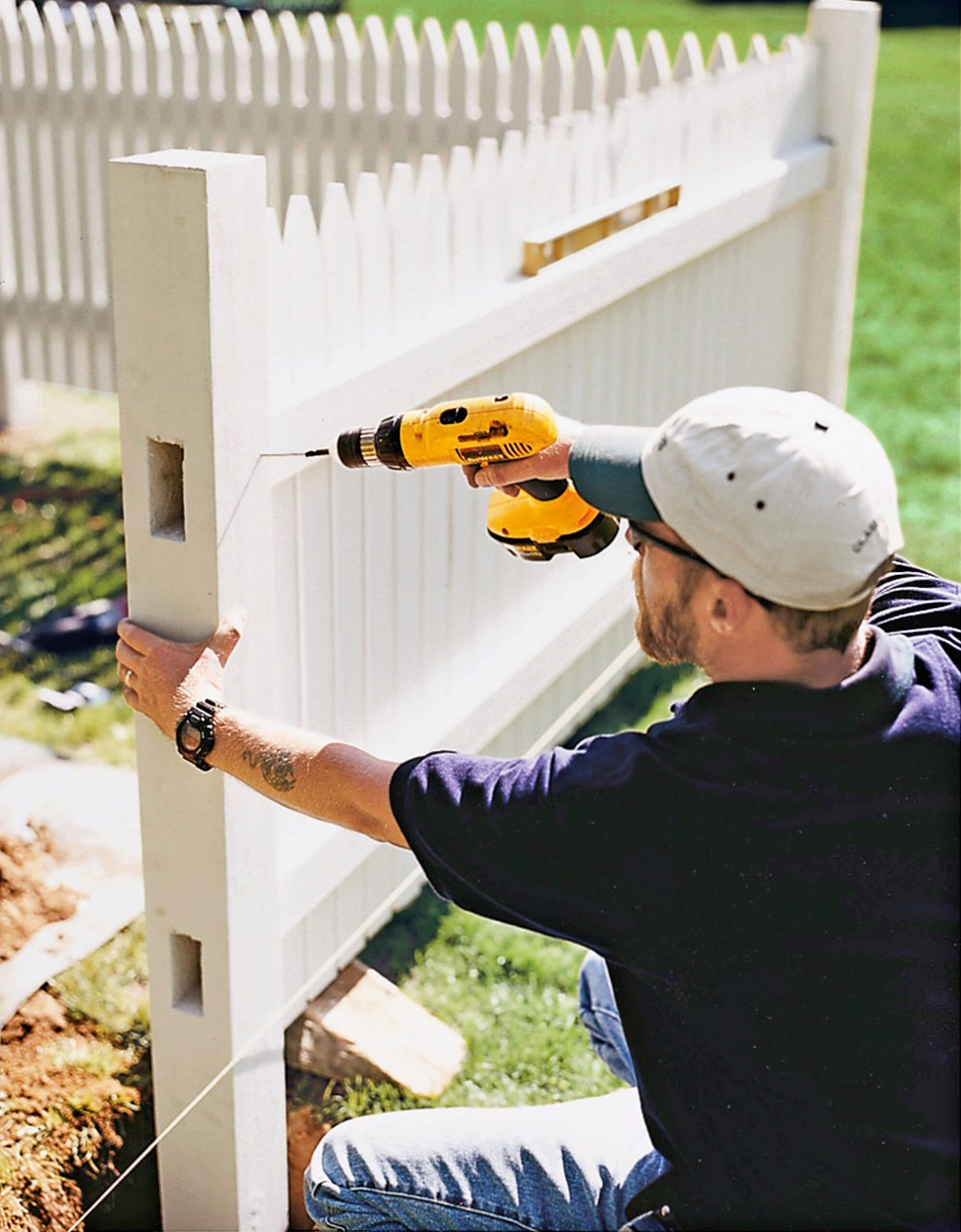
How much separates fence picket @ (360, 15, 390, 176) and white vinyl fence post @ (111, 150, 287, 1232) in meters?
3.48

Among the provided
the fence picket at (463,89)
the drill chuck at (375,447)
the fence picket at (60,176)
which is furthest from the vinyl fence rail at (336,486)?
the fence picket at (60,176)

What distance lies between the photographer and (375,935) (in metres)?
4.09

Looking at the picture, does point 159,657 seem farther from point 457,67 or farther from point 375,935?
point 457,67

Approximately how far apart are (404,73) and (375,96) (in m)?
0.15

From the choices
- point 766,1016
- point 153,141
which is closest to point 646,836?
point 766,1016

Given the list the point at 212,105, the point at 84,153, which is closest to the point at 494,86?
the point at 212,105

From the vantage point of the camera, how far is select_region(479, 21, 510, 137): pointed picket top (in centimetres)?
566

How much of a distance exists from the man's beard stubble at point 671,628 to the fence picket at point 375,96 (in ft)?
13.6

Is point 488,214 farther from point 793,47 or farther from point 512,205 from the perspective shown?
point 793,47

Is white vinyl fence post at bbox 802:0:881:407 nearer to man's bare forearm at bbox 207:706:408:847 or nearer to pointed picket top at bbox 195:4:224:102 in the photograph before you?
pointed picket top at bbox 195:4:224:102

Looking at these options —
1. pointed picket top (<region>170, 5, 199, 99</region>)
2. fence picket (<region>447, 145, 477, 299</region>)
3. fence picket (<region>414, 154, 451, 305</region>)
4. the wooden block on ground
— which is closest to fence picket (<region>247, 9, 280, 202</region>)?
pointed picket top (<region>170, 5, 199, 99</region>)

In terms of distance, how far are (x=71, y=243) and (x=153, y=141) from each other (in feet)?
1.95

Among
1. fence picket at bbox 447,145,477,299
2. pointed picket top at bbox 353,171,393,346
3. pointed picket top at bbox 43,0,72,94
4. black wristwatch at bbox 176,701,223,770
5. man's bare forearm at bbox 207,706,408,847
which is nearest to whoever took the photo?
man's bare forearm at bbox 207,706,408,847

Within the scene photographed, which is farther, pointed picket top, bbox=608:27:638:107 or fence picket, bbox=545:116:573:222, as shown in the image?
pointed picket top, bbox=608:27:638:107
